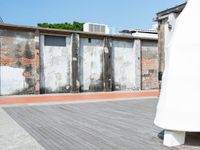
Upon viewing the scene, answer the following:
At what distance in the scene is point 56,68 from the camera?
2069 cm

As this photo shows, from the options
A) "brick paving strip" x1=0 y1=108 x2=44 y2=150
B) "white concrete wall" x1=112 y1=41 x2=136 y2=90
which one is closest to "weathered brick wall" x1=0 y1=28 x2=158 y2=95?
"white concrete wall" x1=112 y1=41 x2=136 y2=90

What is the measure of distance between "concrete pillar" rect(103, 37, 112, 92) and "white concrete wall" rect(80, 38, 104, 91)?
0.30 m

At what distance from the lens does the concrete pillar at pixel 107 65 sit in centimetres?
2222

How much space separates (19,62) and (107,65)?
6.41 m

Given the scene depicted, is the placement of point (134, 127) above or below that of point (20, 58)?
below

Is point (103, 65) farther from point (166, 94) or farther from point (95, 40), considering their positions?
point (166, 94)

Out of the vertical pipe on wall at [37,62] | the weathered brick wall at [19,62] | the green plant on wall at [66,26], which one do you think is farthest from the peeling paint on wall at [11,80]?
the green plant on wall at [66,26]

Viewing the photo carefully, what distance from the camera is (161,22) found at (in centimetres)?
1730

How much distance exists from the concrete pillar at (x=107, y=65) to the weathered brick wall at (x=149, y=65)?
10.5 ft

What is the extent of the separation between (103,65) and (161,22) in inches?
252

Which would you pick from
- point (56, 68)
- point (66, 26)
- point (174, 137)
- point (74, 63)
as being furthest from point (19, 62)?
point (66, 26)

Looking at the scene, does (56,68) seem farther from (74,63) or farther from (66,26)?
(66,26)

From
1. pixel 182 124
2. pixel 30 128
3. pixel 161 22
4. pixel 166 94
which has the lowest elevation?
pixel 30 128

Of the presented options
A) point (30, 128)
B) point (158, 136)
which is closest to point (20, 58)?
point (30, 128)
